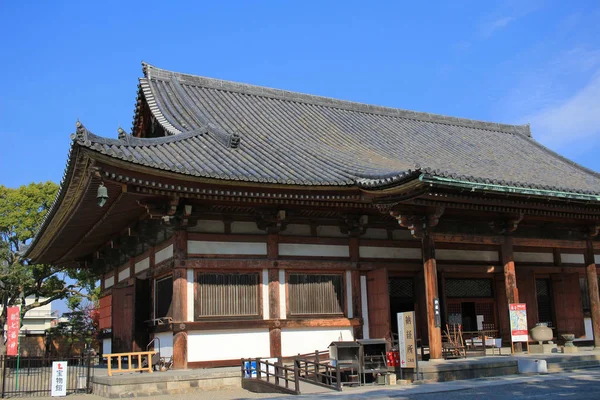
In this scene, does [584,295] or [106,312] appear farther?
[106,312]

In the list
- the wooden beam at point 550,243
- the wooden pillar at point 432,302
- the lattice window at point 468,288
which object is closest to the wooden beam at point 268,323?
the wooden pillar at point 432,302

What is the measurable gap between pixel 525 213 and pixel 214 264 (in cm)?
865

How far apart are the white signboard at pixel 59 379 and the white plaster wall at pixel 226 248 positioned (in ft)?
14.1

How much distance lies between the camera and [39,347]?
41438mm

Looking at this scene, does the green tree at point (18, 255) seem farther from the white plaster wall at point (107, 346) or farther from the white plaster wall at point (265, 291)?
the white plaster wall at point (265, 291)

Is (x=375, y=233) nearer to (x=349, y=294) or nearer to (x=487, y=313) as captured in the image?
(x=349, y=294)

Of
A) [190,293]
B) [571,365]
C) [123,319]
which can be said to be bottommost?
[571,365]

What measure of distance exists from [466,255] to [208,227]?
8.10 meters

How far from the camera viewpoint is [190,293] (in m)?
15.4

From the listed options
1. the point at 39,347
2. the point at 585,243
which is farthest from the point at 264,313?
the point at 39,347

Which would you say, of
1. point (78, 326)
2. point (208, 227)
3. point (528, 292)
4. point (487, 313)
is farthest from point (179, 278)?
point (78, 326)

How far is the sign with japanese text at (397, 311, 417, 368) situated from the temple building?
4.41 feet

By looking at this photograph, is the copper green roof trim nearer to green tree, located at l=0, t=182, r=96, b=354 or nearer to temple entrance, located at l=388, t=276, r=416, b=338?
temple entrance, located at l=388, t=276, r=416, b=338

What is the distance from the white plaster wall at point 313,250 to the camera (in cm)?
1661
